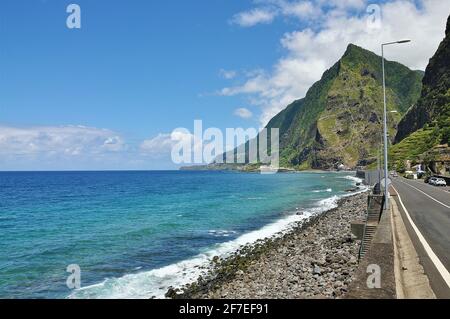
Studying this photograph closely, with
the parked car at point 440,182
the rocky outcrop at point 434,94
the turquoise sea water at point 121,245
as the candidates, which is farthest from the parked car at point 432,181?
the rocky outcrop at point 434,94

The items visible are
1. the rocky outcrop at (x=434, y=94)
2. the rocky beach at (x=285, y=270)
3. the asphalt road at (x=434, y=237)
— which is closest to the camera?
the asphalt road at (x=434, y=237)

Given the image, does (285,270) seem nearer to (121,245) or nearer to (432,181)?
(121,245)

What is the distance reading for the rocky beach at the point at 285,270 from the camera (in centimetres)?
1580

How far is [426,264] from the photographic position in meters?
12.8

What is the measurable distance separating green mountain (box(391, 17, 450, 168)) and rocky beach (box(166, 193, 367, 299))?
90.7m

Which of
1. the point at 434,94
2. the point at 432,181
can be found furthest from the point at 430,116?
the point at 432,181

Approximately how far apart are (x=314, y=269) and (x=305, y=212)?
34.3 m

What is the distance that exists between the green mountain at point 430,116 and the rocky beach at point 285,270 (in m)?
90.7

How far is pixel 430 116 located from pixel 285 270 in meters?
155

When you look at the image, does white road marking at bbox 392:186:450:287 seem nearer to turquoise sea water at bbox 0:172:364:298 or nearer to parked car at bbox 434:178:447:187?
turquoise sea water at bbox 0:172:364:298

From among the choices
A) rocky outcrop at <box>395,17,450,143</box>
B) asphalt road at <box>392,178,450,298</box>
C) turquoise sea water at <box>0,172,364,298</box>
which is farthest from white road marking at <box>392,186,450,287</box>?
rocky outcrop at <box>395,17,450,143</box>

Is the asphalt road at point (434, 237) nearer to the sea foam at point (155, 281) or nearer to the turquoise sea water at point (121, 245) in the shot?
the sea foam at point (155, 281)
